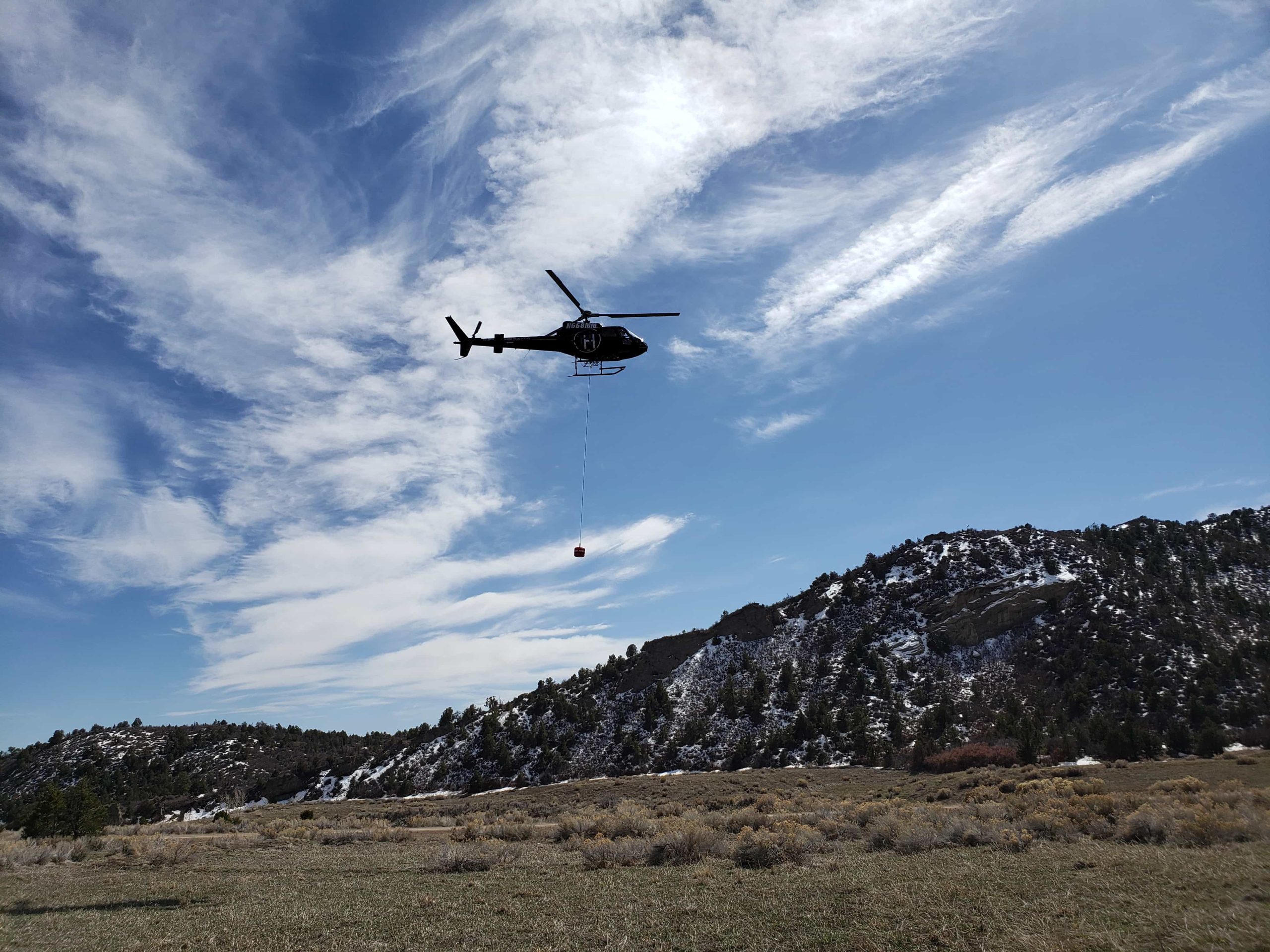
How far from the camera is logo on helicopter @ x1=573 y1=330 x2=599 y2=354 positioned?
95.2 feet

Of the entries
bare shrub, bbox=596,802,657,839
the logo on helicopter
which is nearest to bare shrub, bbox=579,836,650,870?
bare shrub, bbox=596,802,657,839

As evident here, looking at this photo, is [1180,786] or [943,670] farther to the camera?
[943,670]

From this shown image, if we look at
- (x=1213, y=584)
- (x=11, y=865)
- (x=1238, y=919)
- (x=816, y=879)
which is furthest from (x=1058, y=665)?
(x=11, y=865)

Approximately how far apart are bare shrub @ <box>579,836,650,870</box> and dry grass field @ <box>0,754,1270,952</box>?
9cm

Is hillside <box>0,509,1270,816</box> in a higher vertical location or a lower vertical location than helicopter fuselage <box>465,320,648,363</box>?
lower

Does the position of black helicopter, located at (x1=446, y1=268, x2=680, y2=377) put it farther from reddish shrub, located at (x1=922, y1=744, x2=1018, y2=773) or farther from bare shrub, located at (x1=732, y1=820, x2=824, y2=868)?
reddish shrub, located at (x1=922, y1=744, x2=1018, y2=773)

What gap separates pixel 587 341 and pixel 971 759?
1814 inches

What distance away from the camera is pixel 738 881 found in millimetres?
19469

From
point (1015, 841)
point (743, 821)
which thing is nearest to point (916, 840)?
point (1015, 841)

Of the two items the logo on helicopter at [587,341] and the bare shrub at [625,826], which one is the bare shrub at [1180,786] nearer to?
the bare shrub at [625,826]

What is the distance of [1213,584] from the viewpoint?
75438 millimetres

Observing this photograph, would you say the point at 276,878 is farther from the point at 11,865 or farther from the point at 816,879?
the point at 816,879

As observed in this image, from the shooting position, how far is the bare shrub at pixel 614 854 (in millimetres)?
23875

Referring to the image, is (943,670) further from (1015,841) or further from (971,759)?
(1015,841)
